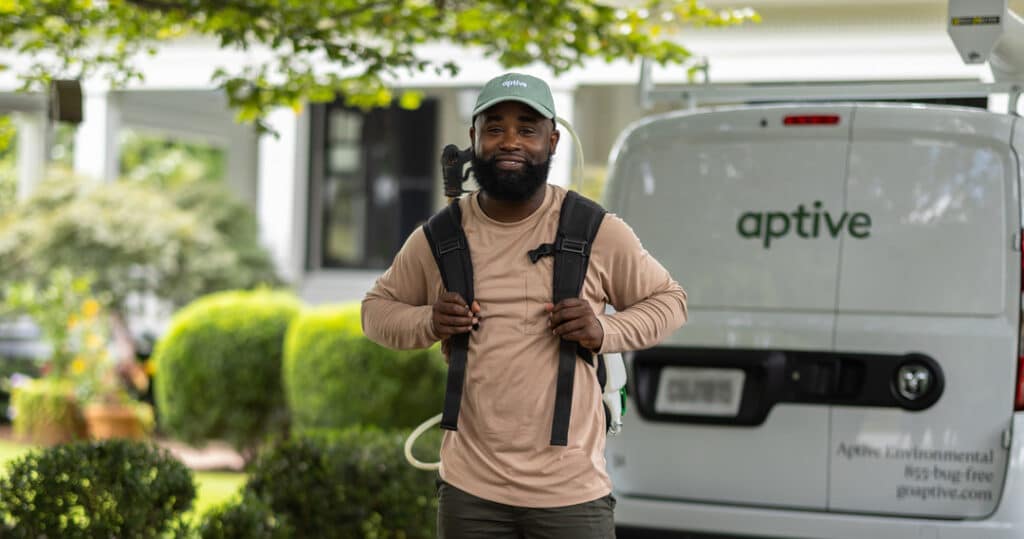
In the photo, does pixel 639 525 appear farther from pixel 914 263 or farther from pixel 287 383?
pixel 287 383

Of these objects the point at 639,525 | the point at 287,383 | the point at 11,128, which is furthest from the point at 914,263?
the point at 287,383

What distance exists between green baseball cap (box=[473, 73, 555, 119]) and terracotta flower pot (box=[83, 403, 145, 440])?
376 inches

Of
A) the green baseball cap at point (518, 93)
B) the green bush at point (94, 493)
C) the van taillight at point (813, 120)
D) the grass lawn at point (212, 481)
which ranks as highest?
the van taillight at point (813, 120)

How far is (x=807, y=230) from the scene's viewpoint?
487 centimetres

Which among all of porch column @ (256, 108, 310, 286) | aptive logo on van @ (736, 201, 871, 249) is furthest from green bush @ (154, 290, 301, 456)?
aptive logo on van @ (736, 201, 871, 249)

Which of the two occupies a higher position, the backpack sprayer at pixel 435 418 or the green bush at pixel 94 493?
the backpack sprayer at pixel 435 418

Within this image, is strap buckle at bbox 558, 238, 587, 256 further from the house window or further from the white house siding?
the house window

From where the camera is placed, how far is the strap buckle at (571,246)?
10.5 feet

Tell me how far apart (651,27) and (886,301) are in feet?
7.98

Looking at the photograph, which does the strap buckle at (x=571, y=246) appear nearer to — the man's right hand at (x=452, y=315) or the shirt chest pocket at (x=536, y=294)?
the shirt chest pocket at (x=536, y=294)

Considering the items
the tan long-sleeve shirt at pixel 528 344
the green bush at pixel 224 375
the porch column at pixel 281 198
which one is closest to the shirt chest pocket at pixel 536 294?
the tan long-sleeve shirt at pixel 528 344

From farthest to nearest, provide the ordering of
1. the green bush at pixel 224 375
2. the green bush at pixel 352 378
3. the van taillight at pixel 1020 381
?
the green bush at pixel 224 375, the green bush at pixel 352 378, the van taillight at pixel 1020 381

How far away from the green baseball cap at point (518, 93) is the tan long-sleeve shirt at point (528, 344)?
0.83ft

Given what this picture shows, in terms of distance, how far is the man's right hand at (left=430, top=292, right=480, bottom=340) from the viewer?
3.10 meters
